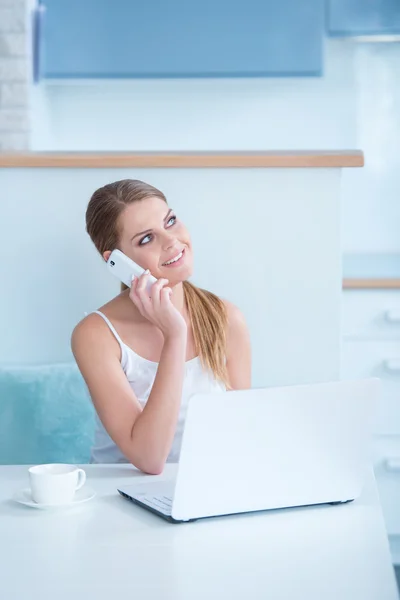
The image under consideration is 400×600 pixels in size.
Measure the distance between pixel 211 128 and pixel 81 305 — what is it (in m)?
1.82

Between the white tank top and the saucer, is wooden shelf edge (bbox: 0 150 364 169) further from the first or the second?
the saucer

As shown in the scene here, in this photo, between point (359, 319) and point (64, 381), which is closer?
point (64, 381)

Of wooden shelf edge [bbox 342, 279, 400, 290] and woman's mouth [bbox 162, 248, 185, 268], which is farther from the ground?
woman's mouth [bbox 162, 248, 185, 268]

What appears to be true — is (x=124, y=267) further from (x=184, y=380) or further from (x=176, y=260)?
(x=184, y=380)

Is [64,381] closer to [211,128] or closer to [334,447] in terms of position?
[334,447]

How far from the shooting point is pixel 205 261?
2381 millimetres

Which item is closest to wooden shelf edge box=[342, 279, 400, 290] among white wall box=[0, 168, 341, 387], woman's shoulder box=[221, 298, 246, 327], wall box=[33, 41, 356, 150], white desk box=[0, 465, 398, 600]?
white wall box=[0, 168, 341, 387]

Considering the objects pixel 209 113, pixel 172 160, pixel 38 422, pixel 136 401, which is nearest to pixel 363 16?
pixel 209 113

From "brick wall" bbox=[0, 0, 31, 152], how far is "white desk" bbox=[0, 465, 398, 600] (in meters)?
2.34

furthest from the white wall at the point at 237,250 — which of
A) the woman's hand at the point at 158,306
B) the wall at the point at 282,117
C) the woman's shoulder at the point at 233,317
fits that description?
the wall at the point at 282,117

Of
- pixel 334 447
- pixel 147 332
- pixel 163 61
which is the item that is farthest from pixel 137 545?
pixel 163 61

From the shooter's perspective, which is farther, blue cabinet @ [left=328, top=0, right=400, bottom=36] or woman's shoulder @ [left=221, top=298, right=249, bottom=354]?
blue cabinet @ [left=328, top=0, right=400, bottom=36]

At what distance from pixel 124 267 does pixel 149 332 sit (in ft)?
0.51

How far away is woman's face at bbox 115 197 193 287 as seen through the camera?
5.97 feet
